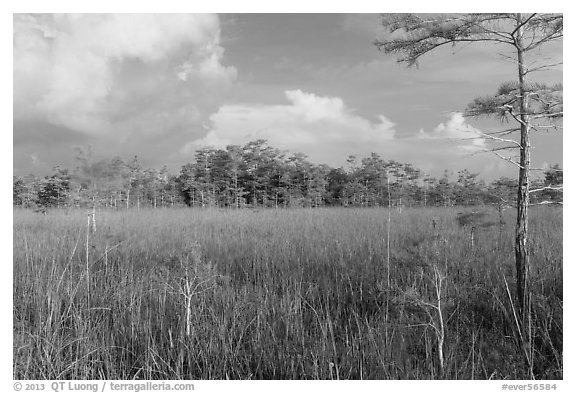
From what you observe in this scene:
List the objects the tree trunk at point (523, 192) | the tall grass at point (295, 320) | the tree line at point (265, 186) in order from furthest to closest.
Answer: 1. the tree line at point (265, 186)
2. the tree trunk at point (523, 192)
3. the tall grass at point (295, 320)

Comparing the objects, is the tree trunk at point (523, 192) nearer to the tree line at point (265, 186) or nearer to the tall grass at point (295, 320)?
the tall grass at point (295, 320)

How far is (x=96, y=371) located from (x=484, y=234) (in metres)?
6.10

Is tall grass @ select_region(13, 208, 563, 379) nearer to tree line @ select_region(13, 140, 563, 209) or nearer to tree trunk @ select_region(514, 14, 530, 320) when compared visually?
tree trunk @ select_region(514, 14, 530, 320)

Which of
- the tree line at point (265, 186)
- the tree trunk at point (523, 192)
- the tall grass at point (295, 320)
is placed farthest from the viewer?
the tree line at point (265, 186)

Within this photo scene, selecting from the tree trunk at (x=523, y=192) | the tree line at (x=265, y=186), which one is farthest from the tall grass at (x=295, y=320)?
the tree line at (x=265, y=186)

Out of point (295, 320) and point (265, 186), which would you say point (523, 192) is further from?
point (265, 186)

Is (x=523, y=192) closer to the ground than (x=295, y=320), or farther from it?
farther from it

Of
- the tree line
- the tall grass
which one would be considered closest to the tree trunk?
the tall grass

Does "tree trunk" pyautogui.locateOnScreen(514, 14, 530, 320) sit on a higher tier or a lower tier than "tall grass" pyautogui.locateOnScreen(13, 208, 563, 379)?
higher

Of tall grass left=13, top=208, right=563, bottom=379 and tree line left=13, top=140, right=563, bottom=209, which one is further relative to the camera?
tree line left=13, top=140, right=563, bottom=209

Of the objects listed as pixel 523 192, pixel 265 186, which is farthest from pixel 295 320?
pixel 265 186

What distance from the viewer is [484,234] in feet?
21.3

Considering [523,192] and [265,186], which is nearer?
[523,192]
